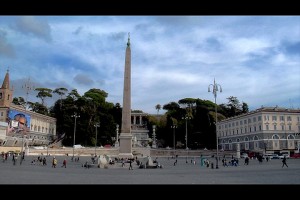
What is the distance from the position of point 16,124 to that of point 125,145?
33.2 m

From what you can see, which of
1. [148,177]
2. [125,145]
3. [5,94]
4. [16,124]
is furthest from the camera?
[5,94]

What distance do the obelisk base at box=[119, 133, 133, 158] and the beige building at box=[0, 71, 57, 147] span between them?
2340cm

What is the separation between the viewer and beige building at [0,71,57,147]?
203ft

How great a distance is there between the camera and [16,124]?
65.3 meters

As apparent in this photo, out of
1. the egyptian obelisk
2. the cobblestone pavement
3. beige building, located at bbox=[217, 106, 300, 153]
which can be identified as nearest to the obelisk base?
the egyptian obelisk

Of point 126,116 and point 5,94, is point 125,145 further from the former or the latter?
point 5,94

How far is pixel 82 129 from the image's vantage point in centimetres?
7388

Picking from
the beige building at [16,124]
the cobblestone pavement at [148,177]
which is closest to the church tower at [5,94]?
the beige building at [16,124]

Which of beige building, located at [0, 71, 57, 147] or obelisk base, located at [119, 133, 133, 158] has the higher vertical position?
beige building, located at [0, 71, 57, 147]

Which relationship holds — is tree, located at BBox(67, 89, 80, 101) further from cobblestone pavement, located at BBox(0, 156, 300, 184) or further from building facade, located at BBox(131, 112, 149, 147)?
cobblestone pavement, located at BBox(0, 156, 300, 184)

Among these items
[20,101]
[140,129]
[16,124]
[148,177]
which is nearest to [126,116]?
[148,177]

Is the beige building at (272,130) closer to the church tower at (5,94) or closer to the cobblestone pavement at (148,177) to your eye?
the cobblestone pavement at (148,177)
